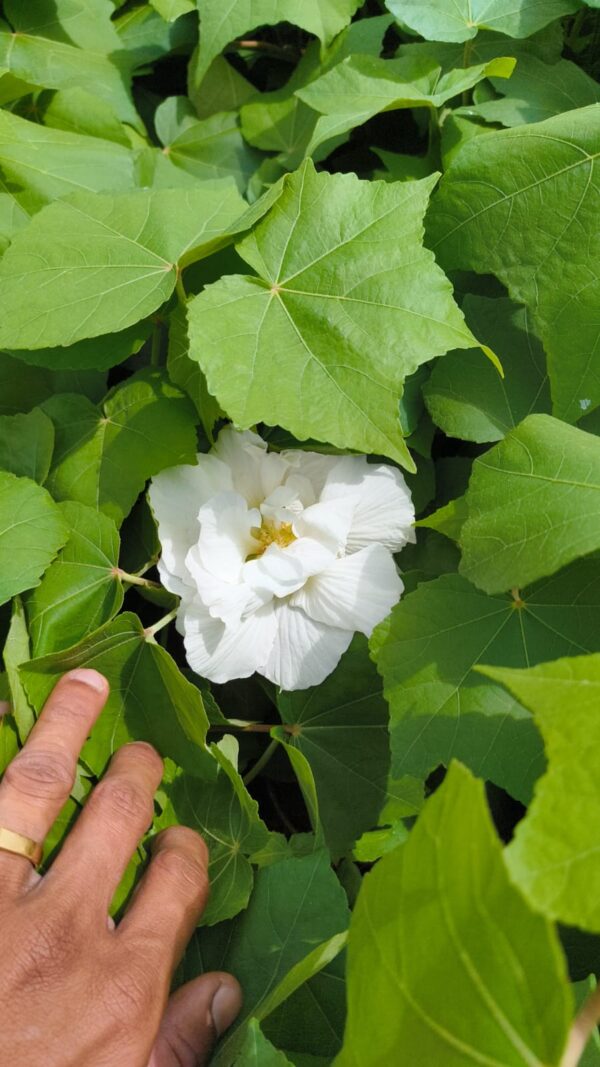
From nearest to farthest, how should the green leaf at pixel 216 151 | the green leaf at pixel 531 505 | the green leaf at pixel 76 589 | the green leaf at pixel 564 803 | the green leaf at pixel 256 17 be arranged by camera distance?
the green leaf at pixel 564 803 → the green leaf at pixel 531 505 → the green leaf at pixel 76 589 → the green leaf at pixel 256 17 → the green leaf at pixel 216 151

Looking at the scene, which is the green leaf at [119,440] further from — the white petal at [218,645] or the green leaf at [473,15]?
the green leaf at [473,15]

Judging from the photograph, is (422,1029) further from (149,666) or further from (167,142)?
(167,142)

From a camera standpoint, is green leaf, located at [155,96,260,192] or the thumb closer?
the thumb

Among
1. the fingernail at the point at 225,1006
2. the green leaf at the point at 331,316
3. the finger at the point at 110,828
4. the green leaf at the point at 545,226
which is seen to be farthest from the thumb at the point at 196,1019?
the green leaf at the point at 545,226

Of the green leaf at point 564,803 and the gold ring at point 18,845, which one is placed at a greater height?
the green leaf at point 564,803

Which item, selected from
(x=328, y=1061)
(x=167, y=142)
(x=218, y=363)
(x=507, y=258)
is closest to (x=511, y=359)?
(x=507, y=258)

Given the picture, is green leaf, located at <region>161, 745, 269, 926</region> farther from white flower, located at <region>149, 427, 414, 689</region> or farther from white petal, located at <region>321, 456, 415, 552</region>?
white petal, located at <region>321, 456, 415, 552</region>

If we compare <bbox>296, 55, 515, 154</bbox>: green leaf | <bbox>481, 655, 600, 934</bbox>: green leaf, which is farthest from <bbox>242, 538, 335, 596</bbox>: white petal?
<bbox>296, 55, 515, 154</bbox>: green leaf
